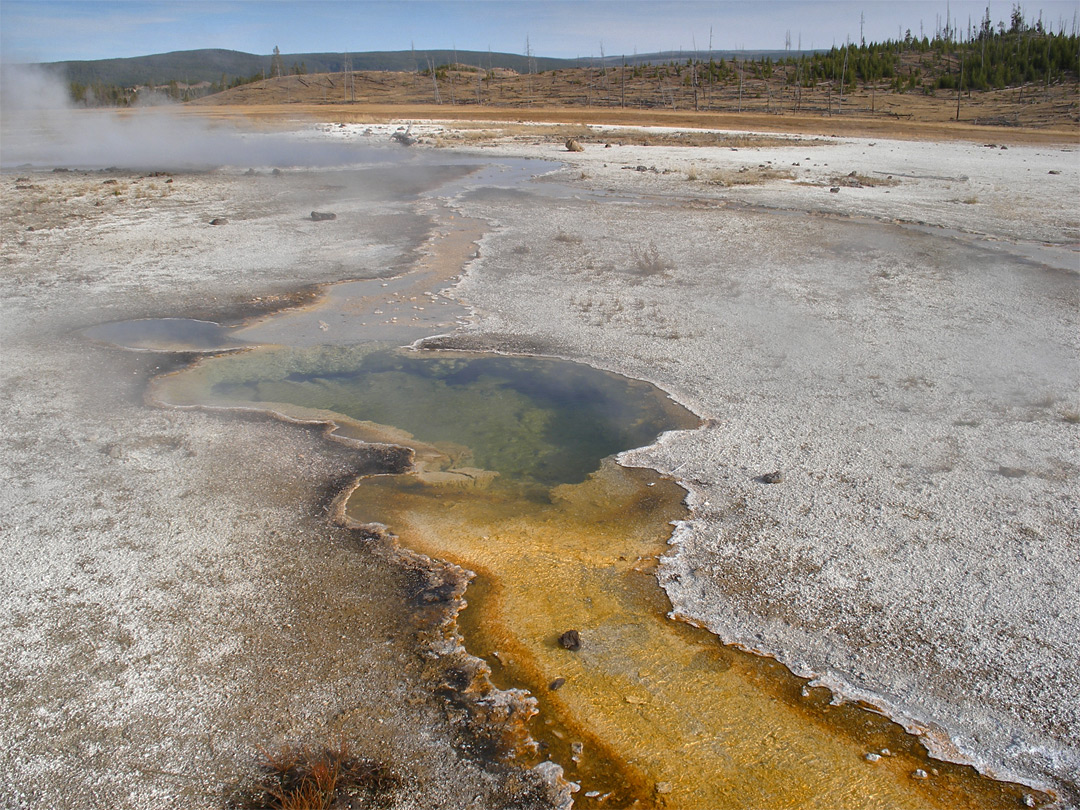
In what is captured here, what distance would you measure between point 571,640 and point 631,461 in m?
1.74

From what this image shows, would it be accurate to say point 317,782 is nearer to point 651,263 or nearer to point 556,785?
point 556,785

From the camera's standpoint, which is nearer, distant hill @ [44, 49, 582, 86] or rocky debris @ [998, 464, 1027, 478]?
rocky debris @ [998, 464, 1027, 478]

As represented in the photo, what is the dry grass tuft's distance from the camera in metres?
2.54

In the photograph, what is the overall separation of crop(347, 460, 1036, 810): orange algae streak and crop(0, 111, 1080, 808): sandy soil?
0.18 metres

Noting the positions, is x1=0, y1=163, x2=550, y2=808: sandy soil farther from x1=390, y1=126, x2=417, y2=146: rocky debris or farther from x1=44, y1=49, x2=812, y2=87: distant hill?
x1=44, y1=49, x2=812, y2=87: distant hill

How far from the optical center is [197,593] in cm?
362

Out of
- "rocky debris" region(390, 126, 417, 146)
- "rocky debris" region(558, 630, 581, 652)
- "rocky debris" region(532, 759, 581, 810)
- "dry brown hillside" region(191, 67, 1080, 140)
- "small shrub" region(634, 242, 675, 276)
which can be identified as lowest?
"rocky debris" region(532, 759, 581, 810)

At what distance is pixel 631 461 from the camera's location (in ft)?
15.9

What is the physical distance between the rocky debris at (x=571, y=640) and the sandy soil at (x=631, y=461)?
0.56m

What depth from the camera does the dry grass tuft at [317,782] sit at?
8.34ft

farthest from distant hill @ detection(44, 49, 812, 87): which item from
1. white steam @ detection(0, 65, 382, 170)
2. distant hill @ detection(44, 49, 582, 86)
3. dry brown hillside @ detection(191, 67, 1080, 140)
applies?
white steam @ detection(0, 65, 382, 170)

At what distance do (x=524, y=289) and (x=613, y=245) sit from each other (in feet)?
8.48

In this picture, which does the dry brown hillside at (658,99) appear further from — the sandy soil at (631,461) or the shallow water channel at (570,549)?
the shallow water channel at (570,549)

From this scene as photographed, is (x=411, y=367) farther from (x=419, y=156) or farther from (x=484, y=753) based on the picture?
(x=419, y=156)
